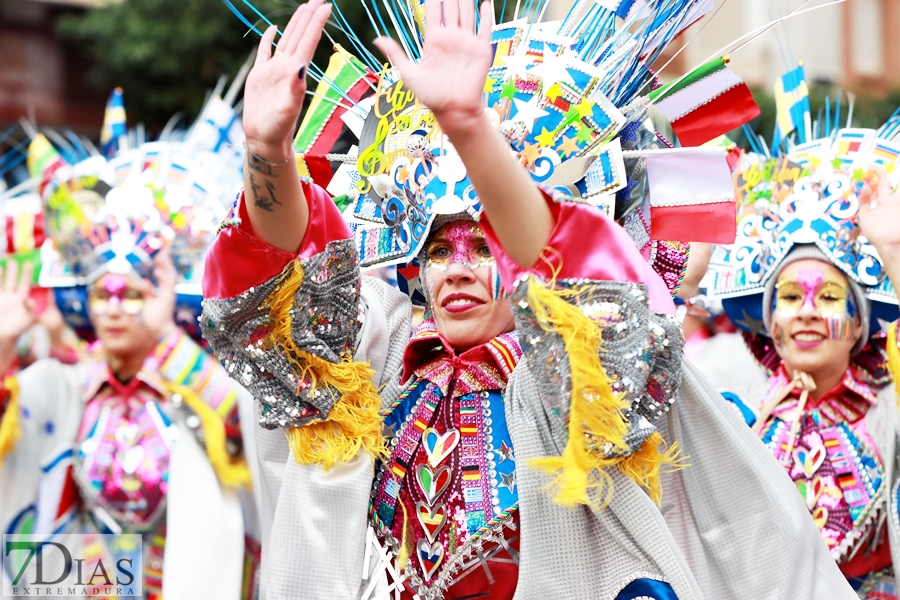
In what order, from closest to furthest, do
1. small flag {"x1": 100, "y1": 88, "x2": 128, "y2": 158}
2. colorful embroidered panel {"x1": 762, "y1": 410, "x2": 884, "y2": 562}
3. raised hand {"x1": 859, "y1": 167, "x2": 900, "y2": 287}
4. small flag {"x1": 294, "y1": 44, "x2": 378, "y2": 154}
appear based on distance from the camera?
small flag {"x1": 294, "y1": 44, "x2": 378, "y2": 154} → raised hand {"x1": 859, "y1": 167, "x2": 900, "y2": 287} → colorful embroidered panel {"x1": 762, "y1": 410, "x2": 884, "y2": 562} → small flag {"x1": 100, "y1": 88, "x2": 128, "y2": 158}

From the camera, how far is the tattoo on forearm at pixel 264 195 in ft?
6.93

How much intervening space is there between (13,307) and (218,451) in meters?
1.16

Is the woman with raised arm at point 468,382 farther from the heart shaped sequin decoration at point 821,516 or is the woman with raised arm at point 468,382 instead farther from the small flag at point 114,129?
the small flag at point 114,129

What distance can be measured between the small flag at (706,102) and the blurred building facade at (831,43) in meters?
12.4

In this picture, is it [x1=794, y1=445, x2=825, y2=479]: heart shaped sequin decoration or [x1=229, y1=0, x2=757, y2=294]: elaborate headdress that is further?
[x1=794, y1=445, x2=825, y2=479]: heart shaped sequin decoration

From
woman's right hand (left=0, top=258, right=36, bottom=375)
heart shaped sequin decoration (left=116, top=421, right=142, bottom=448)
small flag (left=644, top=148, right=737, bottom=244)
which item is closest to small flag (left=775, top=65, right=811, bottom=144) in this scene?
small flag (left=644, top=148, right=737, bottom=244)

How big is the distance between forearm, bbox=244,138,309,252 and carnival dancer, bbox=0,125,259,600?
5.96 ft

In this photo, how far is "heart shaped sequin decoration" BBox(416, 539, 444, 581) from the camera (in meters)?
2.33

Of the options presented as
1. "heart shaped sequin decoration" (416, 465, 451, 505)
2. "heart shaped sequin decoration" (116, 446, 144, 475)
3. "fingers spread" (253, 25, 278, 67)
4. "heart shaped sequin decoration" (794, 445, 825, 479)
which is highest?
"fingers spread" (253, 25, 278, 67)

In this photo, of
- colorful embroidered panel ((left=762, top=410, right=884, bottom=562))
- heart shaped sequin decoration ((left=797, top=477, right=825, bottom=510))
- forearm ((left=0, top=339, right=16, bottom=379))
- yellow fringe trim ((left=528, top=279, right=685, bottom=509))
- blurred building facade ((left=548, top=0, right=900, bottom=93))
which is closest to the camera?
yellow fringe trim ((left=528, top=279, right=685, bottom=509))

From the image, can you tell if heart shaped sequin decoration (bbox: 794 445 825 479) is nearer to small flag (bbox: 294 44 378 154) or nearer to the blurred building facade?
small flag (bbox: 294 44 378 154)

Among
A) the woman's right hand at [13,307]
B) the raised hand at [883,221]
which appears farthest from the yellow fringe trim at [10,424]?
the raised hand at [883,221]

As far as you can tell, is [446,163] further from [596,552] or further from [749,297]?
[749,297]

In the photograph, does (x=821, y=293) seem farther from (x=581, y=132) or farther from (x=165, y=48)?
(x=165, y=48)
